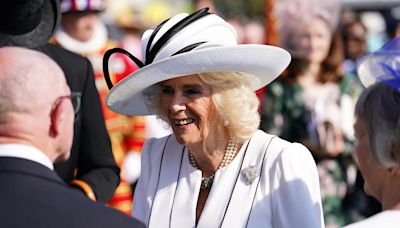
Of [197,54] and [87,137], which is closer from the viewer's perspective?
[197,54]

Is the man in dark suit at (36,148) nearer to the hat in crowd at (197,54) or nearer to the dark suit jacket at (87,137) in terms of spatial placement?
the hat in crowd at (197,54)

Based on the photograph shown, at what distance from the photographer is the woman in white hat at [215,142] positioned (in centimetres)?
392

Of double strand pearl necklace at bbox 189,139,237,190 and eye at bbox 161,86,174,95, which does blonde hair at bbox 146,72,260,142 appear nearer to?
double strand pearl necklace at bbox 189,139,237,190

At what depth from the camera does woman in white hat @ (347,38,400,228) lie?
3.27 metres

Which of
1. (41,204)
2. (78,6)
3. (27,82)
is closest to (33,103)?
(27,82)

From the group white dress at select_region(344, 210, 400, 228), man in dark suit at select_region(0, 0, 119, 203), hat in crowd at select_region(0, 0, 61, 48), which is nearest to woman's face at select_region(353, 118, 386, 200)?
white dress at select_region(344, 210, 400, 228)

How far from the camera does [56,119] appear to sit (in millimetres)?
2885

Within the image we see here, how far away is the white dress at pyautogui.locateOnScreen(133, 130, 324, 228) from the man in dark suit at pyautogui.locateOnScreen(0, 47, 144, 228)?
3.83ft

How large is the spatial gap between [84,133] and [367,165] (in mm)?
1584

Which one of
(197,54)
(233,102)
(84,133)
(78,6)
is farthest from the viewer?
(78,6)

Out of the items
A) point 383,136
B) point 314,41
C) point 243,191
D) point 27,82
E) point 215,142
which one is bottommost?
point 314,41

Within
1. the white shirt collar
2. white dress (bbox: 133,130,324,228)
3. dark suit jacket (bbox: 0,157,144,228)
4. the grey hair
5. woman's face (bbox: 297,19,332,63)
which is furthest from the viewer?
woman's face (bbox: 297,19,332,63)

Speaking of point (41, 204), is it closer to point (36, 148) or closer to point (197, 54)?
point (36, 148)

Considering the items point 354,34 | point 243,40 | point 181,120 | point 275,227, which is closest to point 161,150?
point 181,120
